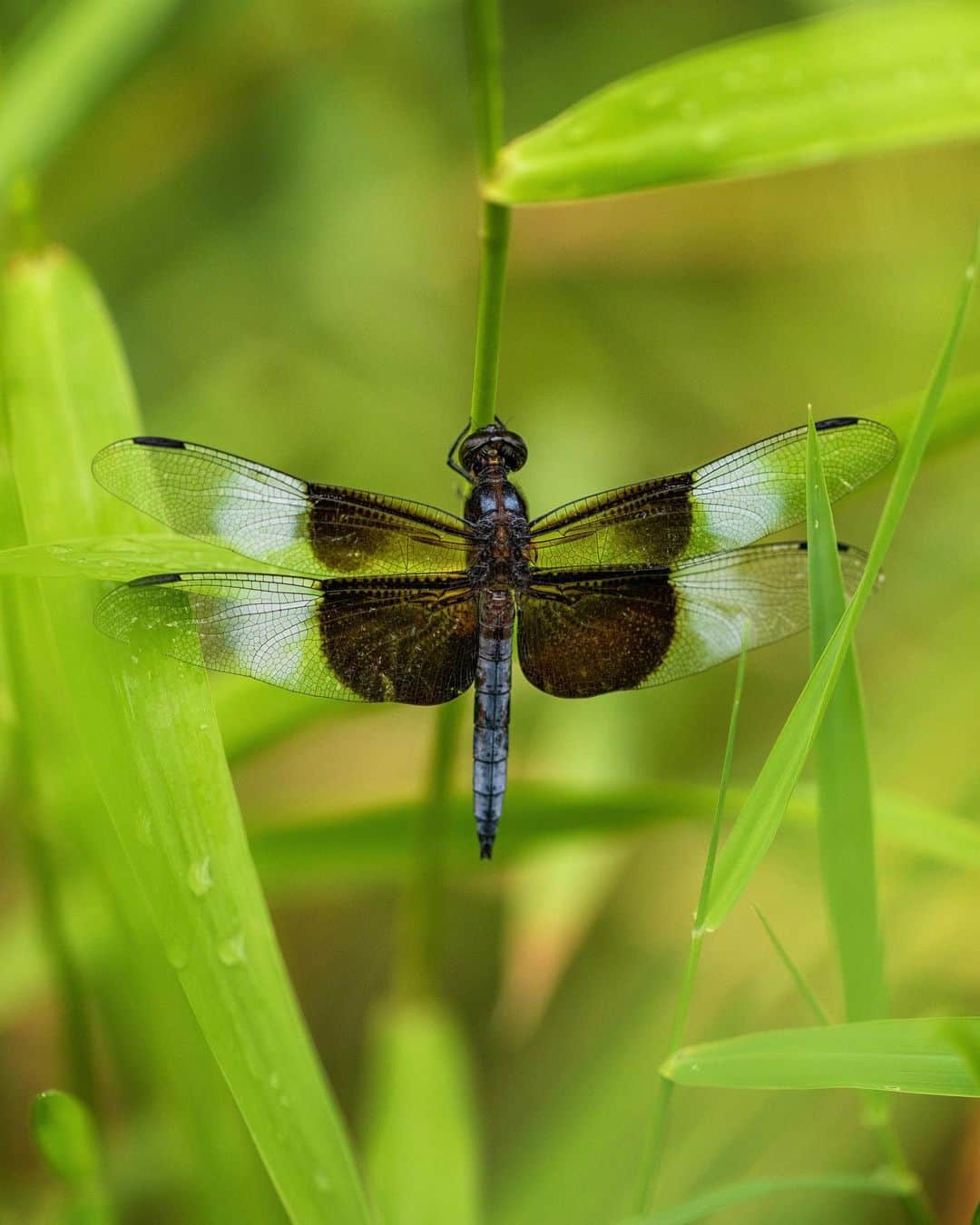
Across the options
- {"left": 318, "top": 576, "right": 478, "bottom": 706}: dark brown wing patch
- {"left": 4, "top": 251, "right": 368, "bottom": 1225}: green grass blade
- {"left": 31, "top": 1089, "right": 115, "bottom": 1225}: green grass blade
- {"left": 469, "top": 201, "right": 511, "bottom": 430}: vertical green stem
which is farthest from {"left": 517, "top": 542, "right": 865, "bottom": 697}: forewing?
{"left": 31, "top": 1089, "right": 115, "bottom": 1225}: green grass blade

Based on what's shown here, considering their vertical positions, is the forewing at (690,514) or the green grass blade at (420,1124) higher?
the forewing at (690,514)

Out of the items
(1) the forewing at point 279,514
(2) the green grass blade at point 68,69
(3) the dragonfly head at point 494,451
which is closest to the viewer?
(1) the forewing at point 279,514

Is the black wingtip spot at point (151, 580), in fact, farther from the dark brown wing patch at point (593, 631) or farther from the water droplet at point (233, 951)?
the dark brown wing patch at point (593, 631)

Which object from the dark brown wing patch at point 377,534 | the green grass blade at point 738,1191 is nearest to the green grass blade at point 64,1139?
the green grass blade at point 738,1191

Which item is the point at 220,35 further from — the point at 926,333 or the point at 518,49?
the point at 926,333

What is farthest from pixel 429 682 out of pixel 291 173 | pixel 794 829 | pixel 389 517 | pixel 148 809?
pixel 291 173

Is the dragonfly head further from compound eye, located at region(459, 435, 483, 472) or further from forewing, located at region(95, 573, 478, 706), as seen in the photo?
forewing, located at region(95, 573, 478, 706)
